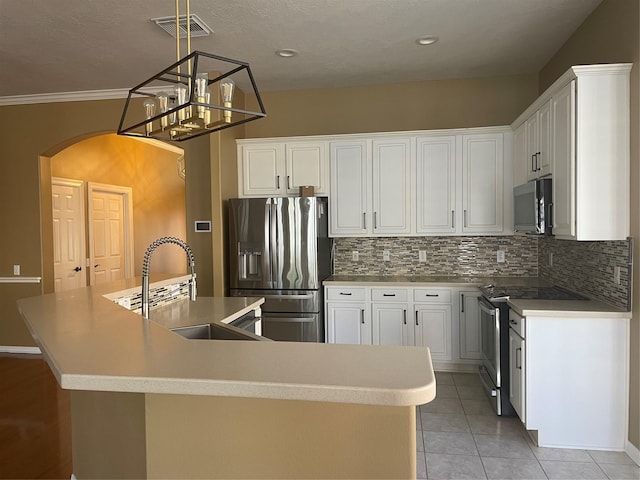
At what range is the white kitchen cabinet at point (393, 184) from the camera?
4.82 meters

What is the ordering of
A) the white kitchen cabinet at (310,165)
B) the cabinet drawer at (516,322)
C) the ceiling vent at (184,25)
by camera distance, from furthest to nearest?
the white kitchen cabinet at (310,165) → the ceiling vent at (184,25) → the cabinet drawer at (516,322)

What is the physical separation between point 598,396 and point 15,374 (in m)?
4.96

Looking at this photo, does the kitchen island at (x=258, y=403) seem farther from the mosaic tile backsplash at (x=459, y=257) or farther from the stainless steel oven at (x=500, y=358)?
the mosaic tile backsplash at (x=459, y=257)

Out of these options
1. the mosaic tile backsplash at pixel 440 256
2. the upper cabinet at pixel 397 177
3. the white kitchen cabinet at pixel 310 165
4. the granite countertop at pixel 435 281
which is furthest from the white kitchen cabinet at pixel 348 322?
the white kitchen cabinet at pixel 310 165

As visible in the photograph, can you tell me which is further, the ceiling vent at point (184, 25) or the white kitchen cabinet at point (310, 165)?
the white kitchen cabinet at point (310, 165)

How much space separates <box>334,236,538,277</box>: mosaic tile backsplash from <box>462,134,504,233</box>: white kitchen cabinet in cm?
34

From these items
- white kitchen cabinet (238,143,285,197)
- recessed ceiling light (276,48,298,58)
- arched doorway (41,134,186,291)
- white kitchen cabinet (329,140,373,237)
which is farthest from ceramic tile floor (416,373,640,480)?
arched doorway (41,134,186,291)

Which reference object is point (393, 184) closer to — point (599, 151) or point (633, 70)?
point (599, 151)

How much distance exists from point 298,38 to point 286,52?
33cm

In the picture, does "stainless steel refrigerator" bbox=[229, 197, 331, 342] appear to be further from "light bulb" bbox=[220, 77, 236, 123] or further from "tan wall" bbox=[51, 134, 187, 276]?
"tan wall" bbox=[51, 134, 187, 276]

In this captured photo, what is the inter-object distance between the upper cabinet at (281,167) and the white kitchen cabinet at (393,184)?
525 millimetres

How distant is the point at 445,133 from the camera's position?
473cm

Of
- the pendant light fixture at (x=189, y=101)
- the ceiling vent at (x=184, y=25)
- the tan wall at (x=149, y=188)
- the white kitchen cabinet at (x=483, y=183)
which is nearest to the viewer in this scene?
the pendant light fixture at (x=189, y=101)

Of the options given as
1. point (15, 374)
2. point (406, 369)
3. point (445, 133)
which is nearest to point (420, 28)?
point (445, 133)
